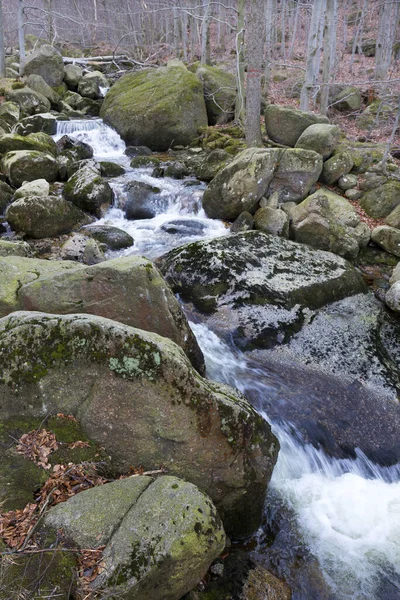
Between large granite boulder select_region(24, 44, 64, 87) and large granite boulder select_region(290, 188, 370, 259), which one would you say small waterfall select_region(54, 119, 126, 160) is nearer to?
large granite boulder select_region(24, 44, 64, 87)

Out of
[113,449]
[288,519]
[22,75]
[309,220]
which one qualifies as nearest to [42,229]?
[309,220]

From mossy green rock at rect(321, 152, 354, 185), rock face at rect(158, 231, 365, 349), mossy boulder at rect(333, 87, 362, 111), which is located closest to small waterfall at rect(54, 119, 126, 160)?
mossy green rock at rect(321, 152, 354, 185)

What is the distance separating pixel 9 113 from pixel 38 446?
53.3ft

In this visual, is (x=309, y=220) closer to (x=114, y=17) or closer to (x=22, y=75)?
(x=22, y=75)

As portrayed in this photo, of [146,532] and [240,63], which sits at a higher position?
[240,63]

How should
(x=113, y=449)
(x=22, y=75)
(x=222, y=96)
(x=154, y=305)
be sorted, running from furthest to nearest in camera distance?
1. (x=22, y=75)
2. (x=222, y=96)
3. (x=154, y=305)
4. (x=113, y=449)

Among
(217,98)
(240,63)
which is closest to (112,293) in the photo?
(240,63)

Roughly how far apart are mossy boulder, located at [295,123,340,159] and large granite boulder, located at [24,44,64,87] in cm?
1593

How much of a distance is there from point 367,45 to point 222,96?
69.9ft

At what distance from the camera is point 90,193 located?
10.4 m

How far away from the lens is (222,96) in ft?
57.7

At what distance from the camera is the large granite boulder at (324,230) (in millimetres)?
9055

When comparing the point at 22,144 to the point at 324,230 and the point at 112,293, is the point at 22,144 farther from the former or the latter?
the point at 112,293

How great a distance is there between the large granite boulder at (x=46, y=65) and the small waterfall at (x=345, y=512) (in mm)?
21831
